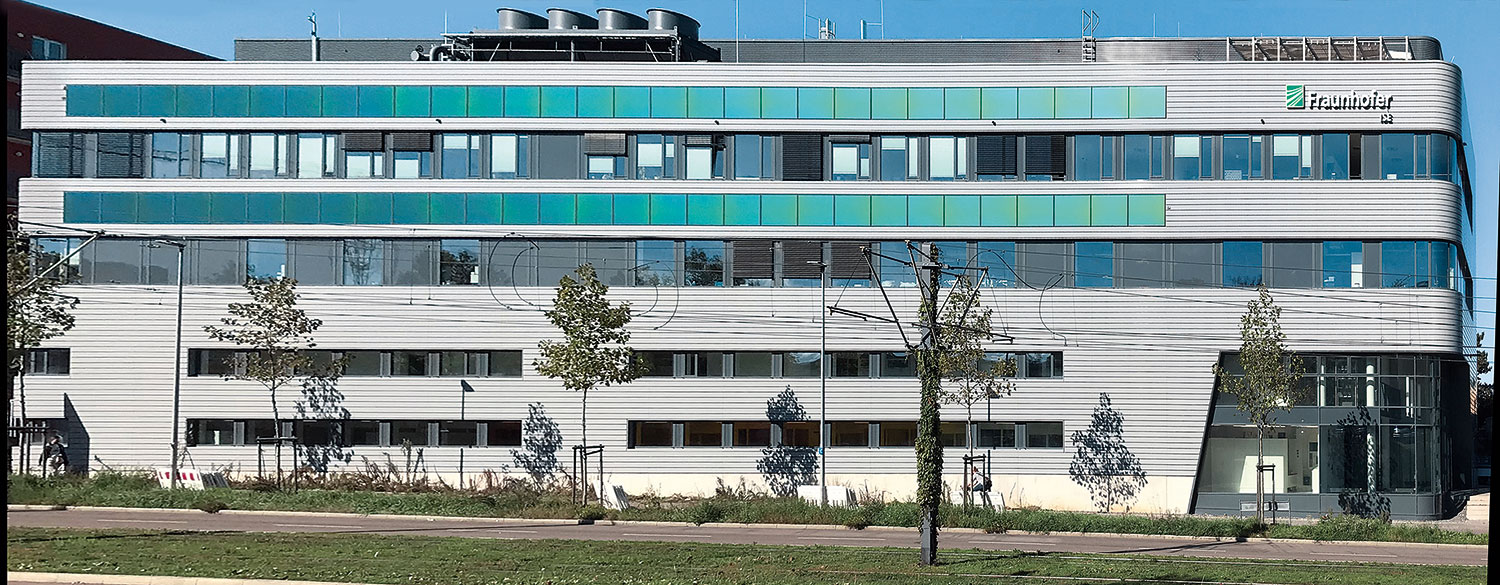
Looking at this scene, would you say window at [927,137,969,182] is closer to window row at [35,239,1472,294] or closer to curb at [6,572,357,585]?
window row at [35,239,1472,294]

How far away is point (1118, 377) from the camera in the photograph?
51.1 meters

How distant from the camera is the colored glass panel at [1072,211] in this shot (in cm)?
5094

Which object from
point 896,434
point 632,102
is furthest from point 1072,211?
point 632,102

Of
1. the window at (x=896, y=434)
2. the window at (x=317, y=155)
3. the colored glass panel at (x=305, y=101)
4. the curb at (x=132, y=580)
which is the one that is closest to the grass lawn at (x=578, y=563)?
the curb at (x=132, y=580)

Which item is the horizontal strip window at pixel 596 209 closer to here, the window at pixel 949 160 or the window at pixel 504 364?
the window at pixel 949 160

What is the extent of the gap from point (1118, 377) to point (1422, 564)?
16.6 m

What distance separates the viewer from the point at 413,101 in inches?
2055

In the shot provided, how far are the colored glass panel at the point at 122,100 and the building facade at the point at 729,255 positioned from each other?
114 millimetres

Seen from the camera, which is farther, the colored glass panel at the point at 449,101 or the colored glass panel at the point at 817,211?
the colored glass panel at the point at 449,101

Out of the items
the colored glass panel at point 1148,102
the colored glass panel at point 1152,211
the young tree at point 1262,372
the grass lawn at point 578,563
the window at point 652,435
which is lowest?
the grass lawn at point 578,563

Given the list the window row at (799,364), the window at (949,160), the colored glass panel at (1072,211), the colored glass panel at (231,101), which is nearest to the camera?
the colored glass panel at (1072,211)

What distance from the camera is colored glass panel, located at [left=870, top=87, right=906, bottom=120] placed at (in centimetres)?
5166

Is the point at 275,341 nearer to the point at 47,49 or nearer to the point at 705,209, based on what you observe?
the point at 705,209

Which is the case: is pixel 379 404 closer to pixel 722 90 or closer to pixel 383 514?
pixel 383 514
